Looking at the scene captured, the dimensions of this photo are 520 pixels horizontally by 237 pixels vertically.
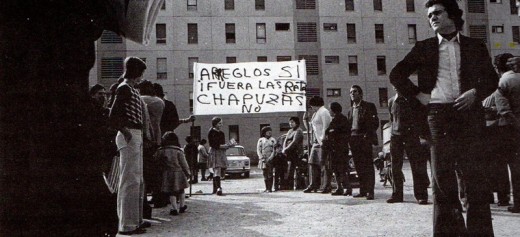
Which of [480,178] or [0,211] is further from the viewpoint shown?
[480,178]

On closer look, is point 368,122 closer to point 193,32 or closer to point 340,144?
point 340,144

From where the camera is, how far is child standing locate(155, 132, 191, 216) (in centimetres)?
702

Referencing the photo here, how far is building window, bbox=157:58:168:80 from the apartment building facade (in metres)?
0.08

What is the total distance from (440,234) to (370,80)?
1589 inches

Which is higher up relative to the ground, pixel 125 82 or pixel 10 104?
pixel 125 82

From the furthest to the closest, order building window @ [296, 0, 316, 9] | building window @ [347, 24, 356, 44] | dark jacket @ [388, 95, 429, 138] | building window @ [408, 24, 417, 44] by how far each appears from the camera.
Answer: building window @ [408, 24, 417, 44] < building window @ [296, 0, 316, 9] < building window @ [347, 24, 356, 44] < dark jacket @ [388, 95, 429, 138]

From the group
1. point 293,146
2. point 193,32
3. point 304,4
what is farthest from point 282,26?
point 293,146

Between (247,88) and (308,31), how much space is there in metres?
32.3

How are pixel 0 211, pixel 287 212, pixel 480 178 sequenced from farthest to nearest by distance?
pixel 287 212 → pixel 480 178 → pixel 0 211

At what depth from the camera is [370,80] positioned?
42.7 metres

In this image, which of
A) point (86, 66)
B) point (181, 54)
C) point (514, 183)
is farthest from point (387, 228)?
point (181, 54)

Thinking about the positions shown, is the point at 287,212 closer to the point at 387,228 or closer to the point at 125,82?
the point at 387,228

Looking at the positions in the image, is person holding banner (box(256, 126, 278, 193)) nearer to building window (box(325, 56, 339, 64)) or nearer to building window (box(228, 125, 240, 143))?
building window (box(228, 125, 240, 143))

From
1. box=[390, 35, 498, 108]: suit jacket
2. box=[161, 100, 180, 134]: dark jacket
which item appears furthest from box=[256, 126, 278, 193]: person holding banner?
box=[390, 35, 498, 108]: suit jacket
